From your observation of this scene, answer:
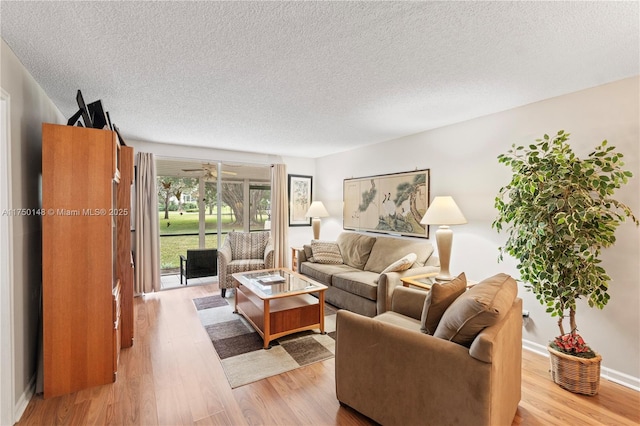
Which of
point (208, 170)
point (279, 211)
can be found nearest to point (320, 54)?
point (208, 170)

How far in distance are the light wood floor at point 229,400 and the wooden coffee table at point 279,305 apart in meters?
0.53

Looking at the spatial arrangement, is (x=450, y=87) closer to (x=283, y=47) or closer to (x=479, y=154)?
(x=479, y=154)

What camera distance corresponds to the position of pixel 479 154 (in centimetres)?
335

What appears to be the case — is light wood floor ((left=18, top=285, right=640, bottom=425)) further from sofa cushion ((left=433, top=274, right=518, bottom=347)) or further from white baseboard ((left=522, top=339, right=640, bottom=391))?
sofa cushion ((left=433, top=274, right=518, bottom=347))

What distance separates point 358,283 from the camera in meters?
3.65

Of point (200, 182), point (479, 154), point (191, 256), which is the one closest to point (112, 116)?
point (200, 182)

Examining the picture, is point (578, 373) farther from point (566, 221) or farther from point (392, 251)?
point (392, 251)

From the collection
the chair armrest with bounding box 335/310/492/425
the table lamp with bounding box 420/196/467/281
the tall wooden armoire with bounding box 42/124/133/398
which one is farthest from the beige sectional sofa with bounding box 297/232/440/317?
the tall wooden armoire with bounding box 42/124/133/398

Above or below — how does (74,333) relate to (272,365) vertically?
above

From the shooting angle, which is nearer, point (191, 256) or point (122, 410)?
point (122, 410)

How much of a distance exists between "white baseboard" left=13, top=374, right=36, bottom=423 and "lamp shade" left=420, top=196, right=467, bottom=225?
3539 mm

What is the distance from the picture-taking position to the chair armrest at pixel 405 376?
1.49 metres

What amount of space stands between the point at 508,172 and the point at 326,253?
8.67 ft

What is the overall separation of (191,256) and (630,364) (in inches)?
208
